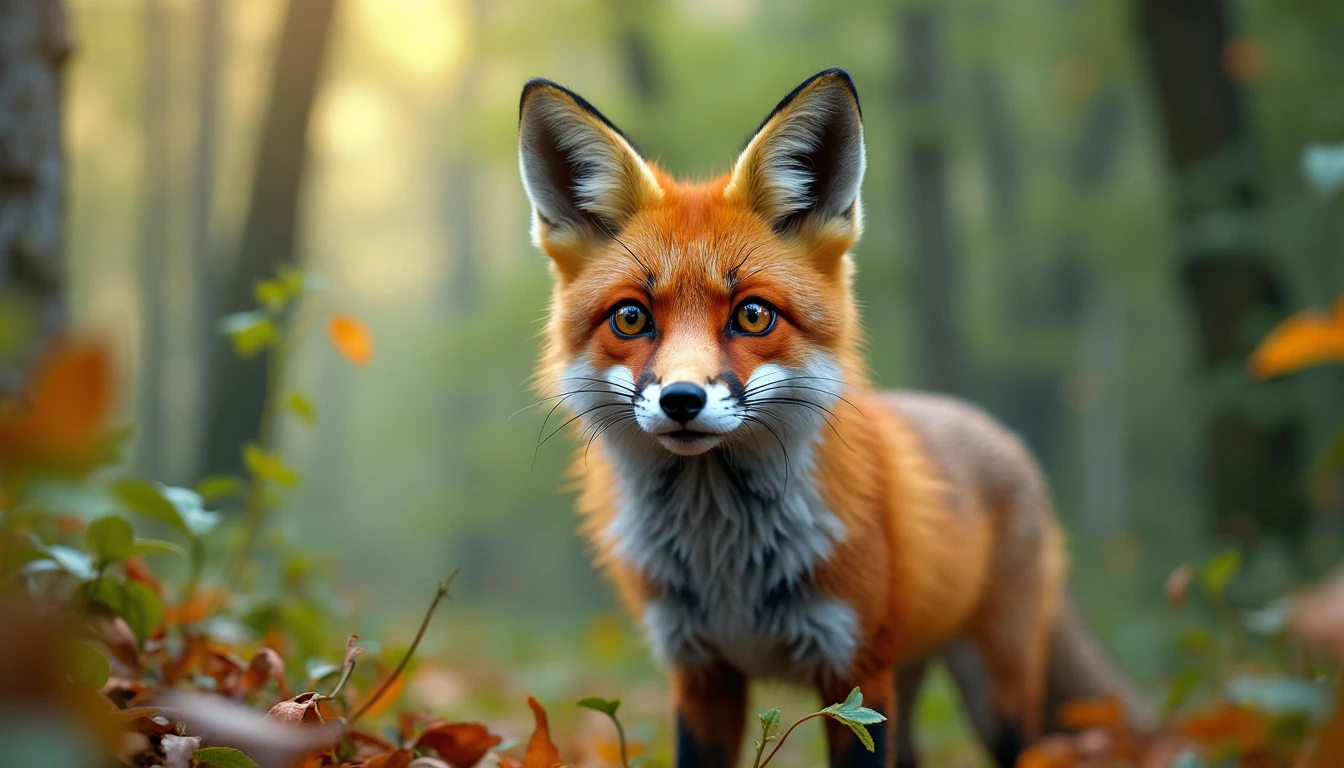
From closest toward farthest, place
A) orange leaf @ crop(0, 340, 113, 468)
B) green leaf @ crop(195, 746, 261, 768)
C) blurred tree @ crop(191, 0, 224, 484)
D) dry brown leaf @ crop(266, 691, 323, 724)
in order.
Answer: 1. orange leaf @ crop(0, 340, 113, 468)
2. green leaf @ crop(195, 746, 261, 768)
3. dry brown leaf @ crop(266, 691, 323, 724)
4. blurred tree @ crop(191, 0, 224, 484)

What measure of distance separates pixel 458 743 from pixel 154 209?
20.3 meters

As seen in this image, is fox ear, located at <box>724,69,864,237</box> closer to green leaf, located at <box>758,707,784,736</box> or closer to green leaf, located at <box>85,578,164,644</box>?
green leaf, located at <box>758,707,784,736</box>

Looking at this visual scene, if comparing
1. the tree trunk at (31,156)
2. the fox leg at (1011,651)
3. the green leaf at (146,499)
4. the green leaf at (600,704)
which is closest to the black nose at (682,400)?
the green leaf at (600,704)

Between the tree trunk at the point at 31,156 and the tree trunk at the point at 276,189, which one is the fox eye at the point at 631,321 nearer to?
the tree trunk at the point at 31,156

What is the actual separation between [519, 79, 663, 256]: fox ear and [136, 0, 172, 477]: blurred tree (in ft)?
60.4

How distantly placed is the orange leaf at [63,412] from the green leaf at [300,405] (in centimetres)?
214

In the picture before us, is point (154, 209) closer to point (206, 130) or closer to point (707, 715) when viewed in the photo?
point (206, 130)

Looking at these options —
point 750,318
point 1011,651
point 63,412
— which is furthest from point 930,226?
point 63,412

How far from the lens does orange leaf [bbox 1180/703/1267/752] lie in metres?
2.37

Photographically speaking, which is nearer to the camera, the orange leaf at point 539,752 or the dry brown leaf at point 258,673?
the orange leaf at point 539,752

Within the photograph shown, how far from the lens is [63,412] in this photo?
646 millimetres

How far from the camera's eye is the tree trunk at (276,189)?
235 inches

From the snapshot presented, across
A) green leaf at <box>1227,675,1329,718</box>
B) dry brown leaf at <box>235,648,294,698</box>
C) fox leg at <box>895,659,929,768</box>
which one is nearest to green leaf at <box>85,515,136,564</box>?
dry brown leaf at <box>235,648,294,698</box>

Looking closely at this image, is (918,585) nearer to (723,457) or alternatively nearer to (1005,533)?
(723,457)
